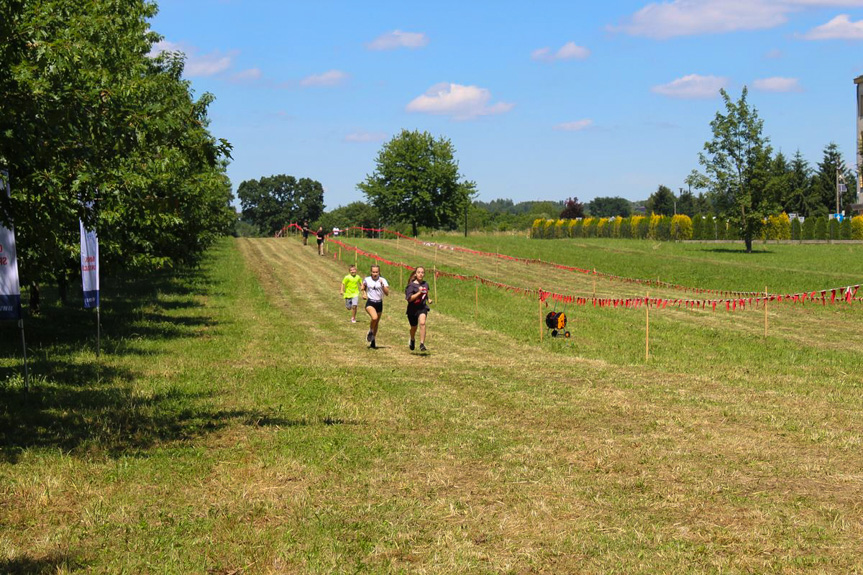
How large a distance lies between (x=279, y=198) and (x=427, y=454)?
185185mm

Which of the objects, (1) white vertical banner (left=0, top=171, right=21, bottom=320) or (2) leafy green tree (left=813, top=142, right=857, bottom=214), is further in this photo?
(2) leafy green tree (left=813, top=142, right=857, bottom=214)

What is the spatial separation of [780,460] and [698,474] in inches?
46.6

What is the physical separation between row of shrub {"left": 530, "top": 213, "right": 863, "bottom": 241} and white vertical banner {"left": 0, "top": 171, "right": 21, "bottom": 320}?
6427cm

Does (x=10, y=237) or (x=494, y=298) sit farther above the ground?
(x=10, y=237)

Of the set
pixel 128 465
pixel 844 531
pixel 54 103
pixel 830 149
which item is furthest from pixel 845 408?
pixel 830 149

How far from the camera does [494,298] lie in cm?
3519

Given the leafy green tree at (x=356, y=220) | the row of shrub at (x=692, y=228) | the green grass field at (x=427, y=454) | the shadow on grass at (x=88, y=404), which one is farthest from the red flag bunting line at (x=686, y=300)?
the leafy green tree at (x=356, y=220)

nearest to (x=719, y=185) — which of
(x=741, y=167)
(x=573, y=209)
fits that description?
(x=741, y=167)

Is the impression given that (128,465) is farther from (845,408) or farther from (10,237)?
(845,408)

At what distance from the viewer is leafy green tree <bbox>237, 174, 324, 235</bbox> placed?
187625mm

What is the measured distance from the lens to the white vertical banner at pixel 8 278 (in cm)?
1169

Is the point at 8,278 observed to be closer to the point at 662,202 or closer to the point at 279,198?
the point at 662,202

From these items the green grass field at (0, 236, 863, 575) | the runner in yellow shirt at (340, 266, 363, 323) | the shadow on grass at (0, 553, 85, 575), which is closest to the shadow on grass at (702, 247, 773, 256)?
the runner in yellow shirt at (340, 266, 363, 323)

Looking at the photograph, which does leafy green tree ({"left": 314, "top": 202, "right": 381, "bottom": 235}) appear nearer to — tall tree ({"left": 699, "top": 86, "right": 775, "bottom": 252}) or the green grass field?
tall tree ({"left": 699, "top": 86, "right": 775, "bottom": 252})
